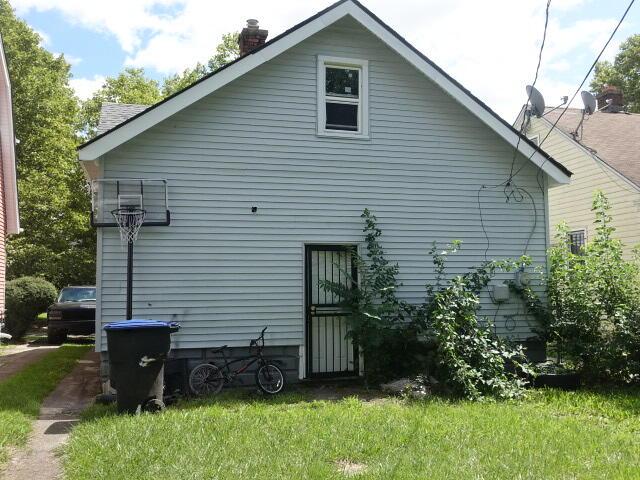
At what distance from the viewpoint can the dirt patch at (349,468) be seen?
4.97 m

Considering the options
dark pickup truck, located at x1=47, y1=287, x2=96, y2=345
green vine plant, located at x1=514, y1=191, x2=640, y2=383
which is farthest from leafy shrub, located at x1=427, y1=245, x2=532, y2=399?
dark pickup truck, located at x1=47, y1=287, x2=96, y2=345

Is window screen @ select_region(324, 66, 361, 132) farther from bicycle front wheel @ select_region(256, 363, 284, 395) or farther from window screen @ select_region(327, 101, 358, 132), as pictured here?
bicycle front wheel @ select_region(256, 363, 284, 395)

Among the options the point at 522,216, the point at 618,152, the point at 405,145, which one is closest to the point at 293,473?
the point at 405,145

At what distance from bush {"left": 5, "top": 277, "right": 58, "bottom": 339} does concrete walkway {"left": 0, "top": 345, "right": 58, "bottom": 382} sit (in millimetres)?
2059

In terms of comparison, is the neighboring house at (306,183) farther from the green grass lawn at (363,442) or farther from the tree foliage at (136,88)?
the tree foliage at (136,88)

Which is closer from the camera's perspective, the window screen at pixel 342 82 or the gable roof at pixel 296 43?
the gable roof at pixel 296 43

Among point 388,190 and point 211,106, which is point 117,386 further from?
point 388,190

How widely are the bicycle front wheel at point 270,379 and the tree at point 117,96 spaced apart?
28012 millimetres

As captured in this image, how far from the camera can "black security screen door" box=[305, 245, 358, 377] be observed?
9.91 m

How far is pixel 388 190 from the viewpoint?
406 inches

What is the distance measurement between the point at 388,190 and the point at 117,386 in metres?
5.51

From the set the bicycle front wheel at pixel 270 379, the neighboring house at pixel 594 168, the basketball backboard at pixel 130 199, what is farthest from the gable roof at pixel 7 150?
the neighboring house at pixel 594 168

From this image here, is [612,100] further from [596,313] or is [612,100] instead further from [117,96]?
[117,96]

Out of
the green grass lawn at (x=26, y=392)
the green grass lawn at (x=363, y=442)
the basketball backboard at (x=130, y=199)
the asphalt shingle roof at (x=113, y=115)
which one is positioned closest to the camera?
the green grass lawn at (x=363, y=442)
